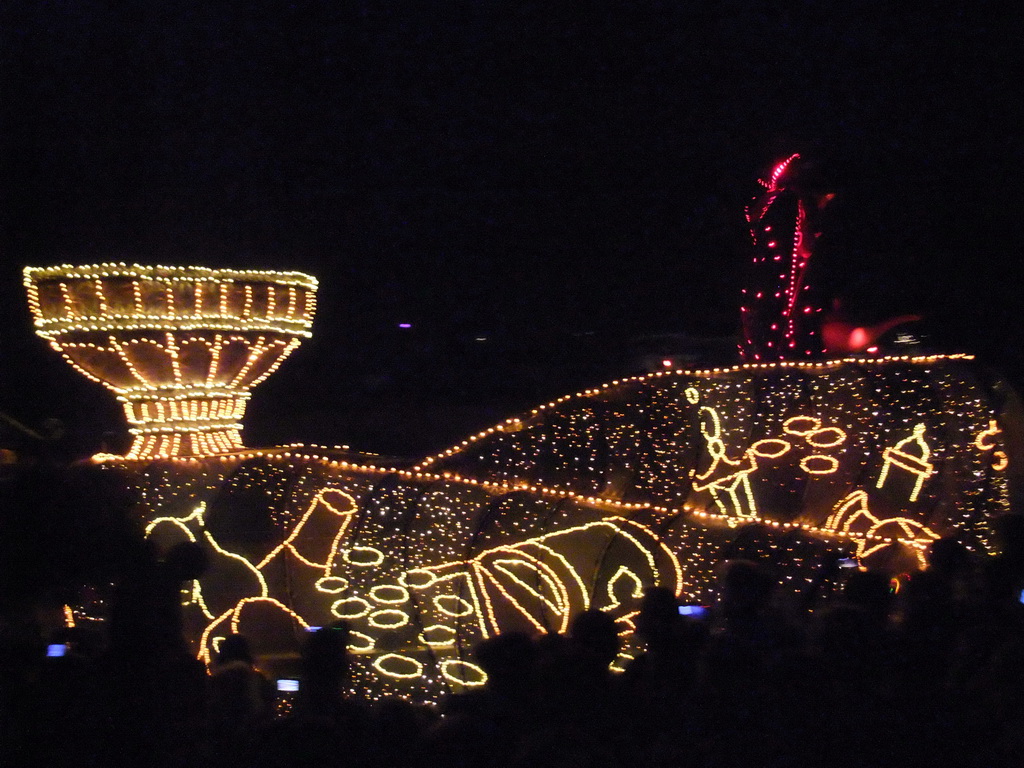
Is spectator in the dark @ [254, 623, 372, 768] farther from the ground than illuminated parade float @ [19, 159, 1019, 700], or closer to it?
closer to it

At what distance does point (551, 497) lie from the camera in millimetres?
4652

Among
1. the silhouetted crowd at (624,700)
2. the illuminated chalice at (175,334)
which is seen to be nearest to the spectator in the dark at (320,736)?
the silhouetted crowd at (624,700)

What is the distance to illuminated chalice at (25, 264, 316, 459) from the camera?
16.2ft

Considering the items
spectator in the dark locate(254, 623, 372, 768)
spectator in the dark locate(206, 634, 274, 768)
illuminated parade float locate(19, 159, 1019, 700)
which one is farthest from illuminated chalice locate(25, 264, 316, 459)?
spectator in the dark locate(254, 623, 372, 768)

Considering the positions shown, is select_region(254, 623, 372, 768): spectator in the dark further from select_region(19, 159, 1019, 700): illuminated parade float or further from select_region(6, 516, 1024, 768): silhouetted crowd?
select_region(19, 159, 1019, 700): illuminated parade float

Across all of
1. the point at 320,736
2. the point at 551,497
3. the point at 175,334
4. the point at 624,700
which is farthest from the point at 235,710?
the point at 175,334

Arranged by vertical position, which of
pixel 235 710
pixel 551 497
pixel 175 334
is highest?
pixel 175 334

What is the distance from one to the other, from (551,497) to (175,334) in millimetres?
2286

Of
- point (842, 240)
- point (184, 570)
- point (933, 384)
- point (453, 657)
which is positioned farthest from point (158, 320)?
point (842, 240)

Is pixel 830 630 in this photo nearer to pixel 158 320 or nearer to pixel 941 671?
pixel 941 671

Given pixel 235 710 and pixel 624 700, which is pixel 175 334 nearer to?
pixel 235 710

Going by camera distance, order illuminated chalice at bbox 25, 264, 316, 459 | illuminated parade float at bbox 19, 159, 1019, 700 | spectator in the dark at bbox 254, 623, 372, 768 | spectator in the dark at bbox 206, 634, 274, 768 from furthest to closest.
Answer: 1. illuminated chalice at bbox 25, 264, 316, 459
2. illuminated parade float at bbox 19, 159, 1019, 700
3. spectator in the dark at bbox 206, 634, 274, 768
4. spectator in the dark at bbox 254, 623, 372, 768

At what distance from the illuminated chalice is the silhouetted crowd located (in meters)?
2.34

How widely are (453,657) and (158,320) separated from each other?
2420 millimetres
